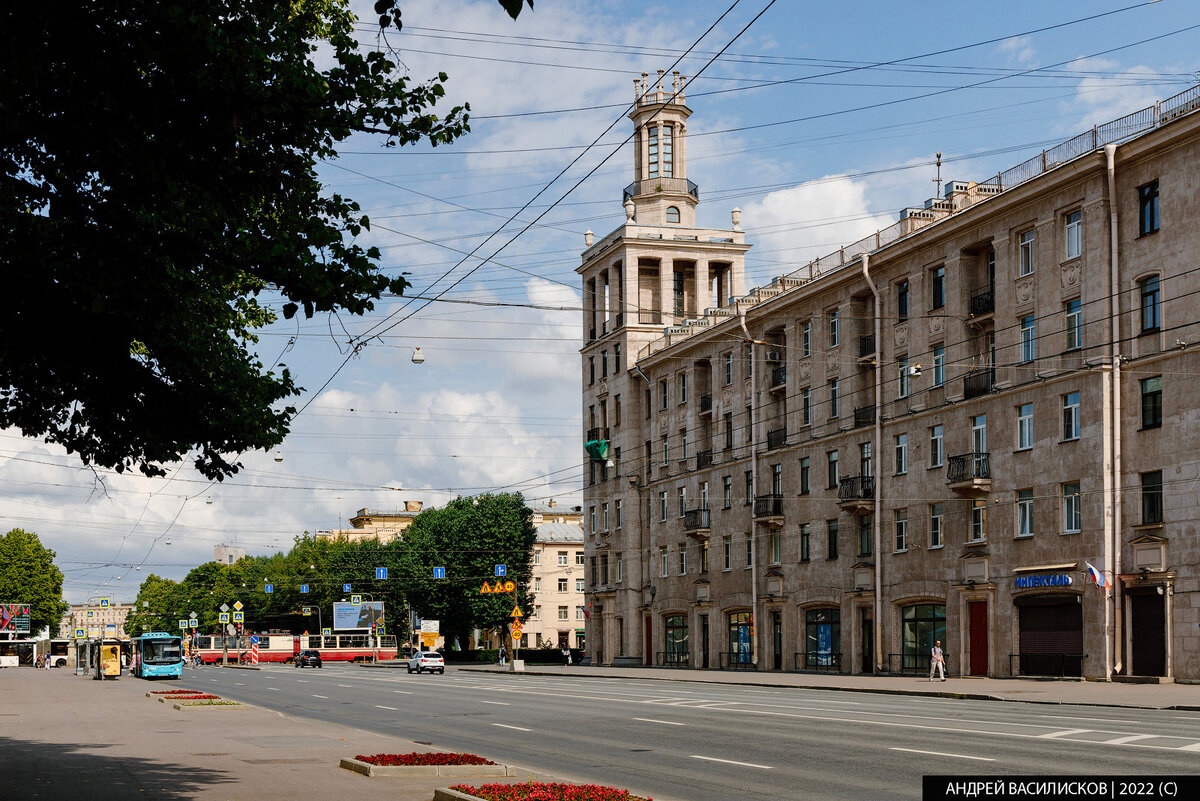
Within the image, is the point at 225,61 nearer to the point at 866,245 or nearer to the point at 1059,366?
the point at 1059,366

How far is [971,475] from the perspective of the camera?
Answer: 4712 cm

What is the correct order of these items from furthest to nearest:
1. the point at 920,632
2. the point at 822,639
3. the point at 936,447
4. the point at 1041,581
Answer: the point at 822,639 → the point at 920,632 → the point at 936,447 → the point at 1041,581

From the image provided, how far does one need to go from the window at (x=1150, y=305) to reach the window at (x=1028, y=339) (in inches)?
184

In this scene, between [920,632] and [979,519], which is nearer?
[979,519]

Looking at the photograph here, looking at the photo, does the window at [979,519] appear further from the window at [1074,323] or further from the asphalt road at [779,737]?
the asphalt road at [779,737]

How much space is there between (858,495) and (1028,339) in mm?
11839

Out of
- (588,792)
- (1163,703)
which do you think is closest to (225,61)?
(588,792)

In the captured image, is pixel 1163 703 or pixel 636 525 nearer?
pixel 1163 703

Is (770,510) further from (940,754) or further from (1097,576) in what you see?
(940,754)

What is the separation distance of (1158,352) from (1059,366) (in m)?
4.14

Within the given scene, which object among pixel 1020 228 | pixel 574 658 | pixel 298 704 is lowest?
pixel 574 658

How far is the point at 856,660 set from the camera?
5500cm

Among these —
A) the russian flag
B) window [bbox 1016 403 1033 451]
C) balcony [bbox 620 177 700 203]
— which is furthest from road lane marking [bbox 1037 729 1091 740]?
balcony [bbox 620 177 700 203]

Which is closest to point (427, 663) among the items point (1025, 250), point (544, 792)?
point (1025, 250)
